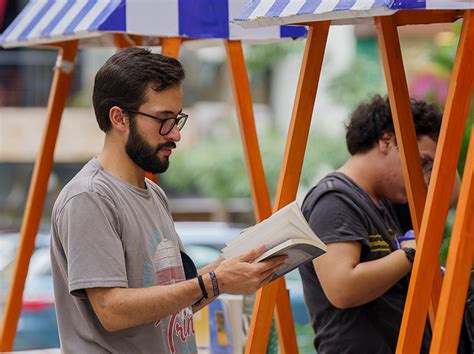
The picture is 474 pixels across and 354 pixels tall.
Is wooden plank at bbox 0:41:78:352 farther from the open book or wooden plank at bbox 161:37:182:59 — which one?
the open book

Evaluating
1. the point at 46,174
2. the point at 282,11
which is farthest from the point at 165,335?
the point at 46,174

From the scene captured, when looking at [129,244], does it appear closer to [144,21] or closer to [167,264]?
[167,264]

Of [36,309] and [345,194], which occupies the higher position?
[345,194]

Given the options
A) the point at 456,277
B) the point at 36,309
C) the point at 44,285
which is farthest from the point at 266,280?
the point at 44,285

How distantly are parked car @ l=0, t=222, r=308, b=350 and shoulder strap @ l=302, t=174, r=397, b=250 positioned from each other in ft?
14.3

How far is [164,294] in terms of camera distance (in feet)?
8.52

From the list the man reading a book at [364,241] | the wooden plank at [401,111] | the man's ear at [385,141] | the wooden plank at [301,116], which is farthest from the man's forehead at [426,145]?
the wooden plank at [301,116]

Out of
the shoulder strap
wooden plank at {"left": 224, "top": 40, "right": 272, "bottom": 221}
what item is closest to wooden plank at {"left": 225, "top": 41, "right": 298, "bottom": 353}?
wooden plank at {"left": 224, "top": 40, "right": 272, "bottom": 221}

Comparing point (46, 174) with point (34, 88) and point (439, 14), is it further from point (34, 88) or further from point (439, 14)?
point (34, 88)

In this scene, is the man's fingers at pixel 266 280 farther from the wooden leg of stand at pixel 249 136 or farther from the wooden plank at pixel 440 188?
the wooden leg of stand at pixel 249 136

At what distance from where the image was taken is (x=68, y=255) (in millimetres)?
2586

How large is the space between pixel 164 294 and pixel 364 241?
1086mm

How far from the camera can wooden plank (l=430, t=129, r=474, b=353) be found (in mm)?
2703

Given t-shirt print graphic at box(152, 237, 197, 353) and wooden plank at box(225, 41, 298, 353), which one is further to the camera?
wooden plank at box(225, 41, 298, 353)
